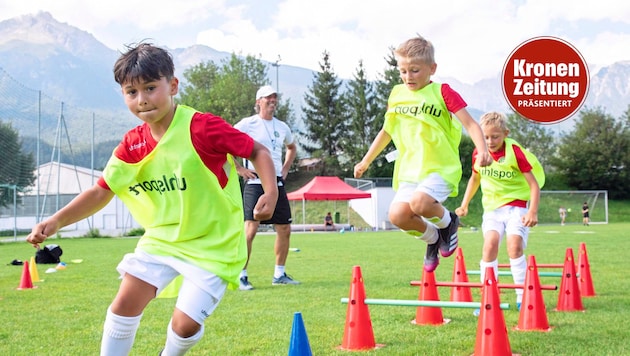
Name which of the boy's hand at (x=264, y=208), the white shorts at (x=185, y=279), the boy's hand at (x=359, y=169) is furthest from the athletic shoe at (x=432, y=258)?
the boy's hand at (x=264, y=208)

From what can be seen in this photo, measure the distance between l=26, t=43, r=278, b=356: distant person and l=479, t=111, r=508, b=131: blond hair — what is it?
3763 millimetres

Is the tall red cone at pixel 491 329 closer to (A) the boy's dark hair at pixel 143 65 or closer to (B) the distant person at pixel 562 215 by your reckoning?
(A) the boy's dark hair at pixel 143 65

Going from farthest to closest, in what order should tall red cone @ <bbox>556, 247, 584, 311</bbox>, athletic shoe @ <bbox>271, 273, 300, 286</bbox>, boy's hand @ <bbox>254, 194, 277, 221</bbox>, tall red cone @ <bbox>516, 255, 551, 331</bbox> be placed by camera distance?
athletic shoe @ <bbox>271, 273, 300, 286</bbox> → tall red cone @ <bbox>556, 247, 584, 311</bbox> → tall red cone @ <bbox>516, 255, 551, 331</bbox> → boy's hand @ <bbox>254, 194, 277, 221</bbox>

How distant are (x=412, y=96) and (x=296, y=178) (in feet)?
194

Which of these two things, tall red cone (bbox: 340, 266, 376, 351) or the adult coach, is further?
the adult coach

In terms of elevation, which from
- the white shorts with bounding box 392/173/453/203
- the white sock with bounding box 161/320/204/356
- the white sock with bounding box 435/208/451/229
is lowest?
the white sock with bounding box 161/320/204/356

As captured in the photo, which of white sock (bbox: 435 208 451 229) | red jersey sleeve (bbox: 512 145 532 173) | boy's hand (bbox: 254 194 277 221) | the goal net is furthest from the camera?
the goal net

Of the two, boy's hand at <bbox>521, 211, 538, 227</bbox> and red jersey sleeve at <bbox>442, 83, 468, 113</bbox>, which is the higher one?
red jersey sleeve at <bbox>442, 83, 468, 113</bbox>

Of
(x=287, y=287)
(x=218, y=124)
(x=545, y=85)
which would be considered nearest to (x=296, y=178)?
(x=545, y=85)

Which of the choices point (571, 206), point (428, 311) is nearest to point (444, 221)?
point (428, 311)

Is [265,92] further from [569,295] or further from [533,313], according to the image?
[533,313]

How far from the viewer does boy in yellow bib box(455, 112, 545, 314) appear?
6.51 m

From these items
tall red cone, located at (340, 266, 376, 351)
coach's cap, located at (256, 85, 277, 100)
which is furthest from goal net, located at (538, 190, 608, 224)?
tall red cone, located at (340, 266, 376, 351)

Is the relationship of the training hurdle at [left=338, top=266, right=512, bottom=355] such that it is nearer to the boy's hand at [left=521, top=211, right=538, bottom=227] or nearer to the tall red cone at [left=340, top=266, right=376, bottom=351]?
the tall red cone at [left=340, top=266, right=376, bottom=351]
